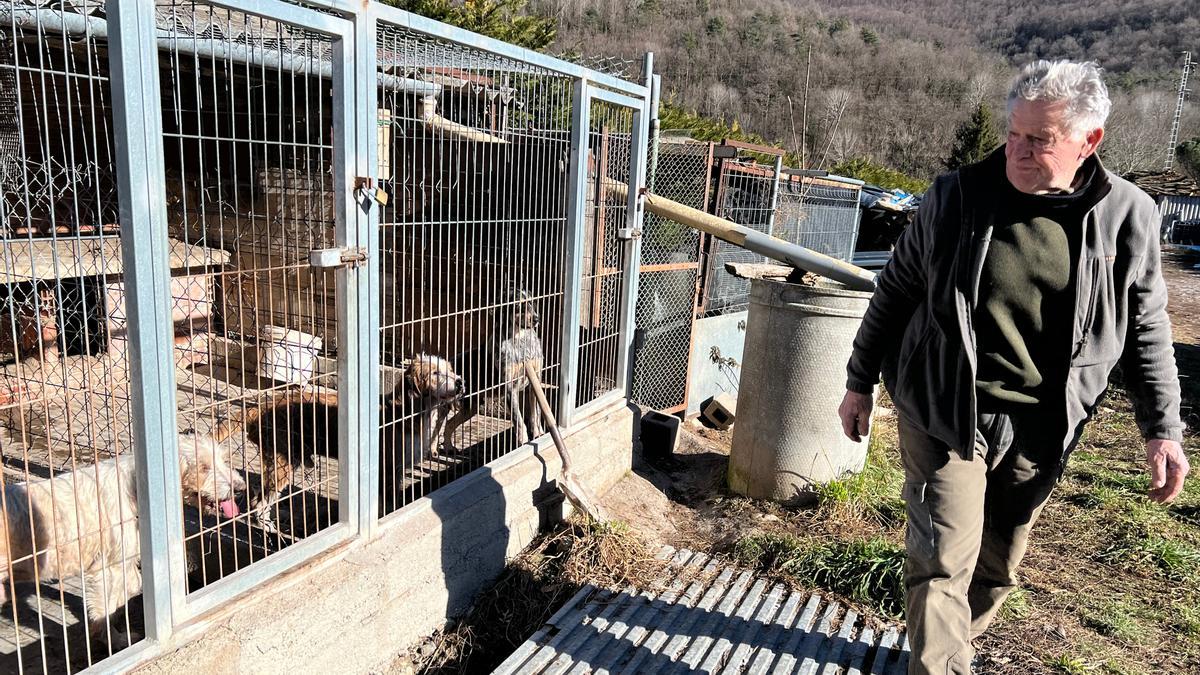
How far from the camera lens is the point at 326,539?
289 cm

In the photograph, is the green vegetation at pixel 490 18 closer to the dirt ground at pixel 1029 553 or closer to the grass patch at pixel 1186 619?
the dirt ground at pixel 1029 553

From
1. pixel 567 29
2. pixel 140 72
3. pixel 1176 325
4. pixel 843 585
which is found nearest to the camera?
pixel 140 72

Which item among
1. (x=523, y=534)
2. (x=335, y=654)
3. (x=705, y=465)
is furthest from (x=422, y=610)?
(x=705, y=465)

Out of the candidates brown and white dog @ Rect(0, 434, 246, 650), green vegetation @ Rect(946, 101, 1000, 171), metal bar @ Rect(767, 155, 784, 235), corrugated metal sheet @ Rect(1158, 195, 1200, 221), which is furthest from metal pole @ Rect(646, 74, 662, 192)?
corrugated metal sheet @ Rect(1158, 195, 1200, 221)

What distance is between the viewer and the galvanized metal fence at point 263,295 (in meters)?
2.22

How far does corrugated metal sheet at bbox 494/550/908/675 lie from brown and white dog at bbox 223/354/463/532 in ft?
3.48

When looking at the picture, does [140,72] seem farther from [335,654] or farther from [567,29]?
[567,29]

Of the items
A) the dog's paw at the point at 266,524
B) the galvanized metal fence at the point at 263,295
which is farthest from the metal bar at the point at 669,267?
the dog's paw at the point at 266,524

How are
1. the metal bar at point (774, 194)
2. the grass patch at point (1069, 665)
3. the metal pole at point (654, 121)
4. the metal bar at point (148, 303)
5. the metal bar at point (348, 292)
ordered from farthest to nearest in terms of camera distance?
the metal bar at point (774, 194) → the metal pole at point (654, 121) → the grass patch at point (1069, 665) → the metal bar at point (348, 292) → the metal bar at point (148, 303)

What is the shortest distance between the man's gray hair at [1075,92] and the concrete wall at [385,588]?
276 centimetres

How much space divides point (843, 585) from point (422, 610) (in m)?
2.03

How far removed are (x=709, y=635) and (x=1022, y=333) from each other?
1.82m

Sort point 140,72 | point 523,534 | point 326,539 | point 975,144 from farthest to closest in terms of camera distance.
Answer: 1. point 975,144
2. point 523,534
3. point 326,539
4. point 140,72

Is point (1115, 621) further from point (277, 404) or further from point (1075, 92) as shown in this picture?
point (277, 404)
